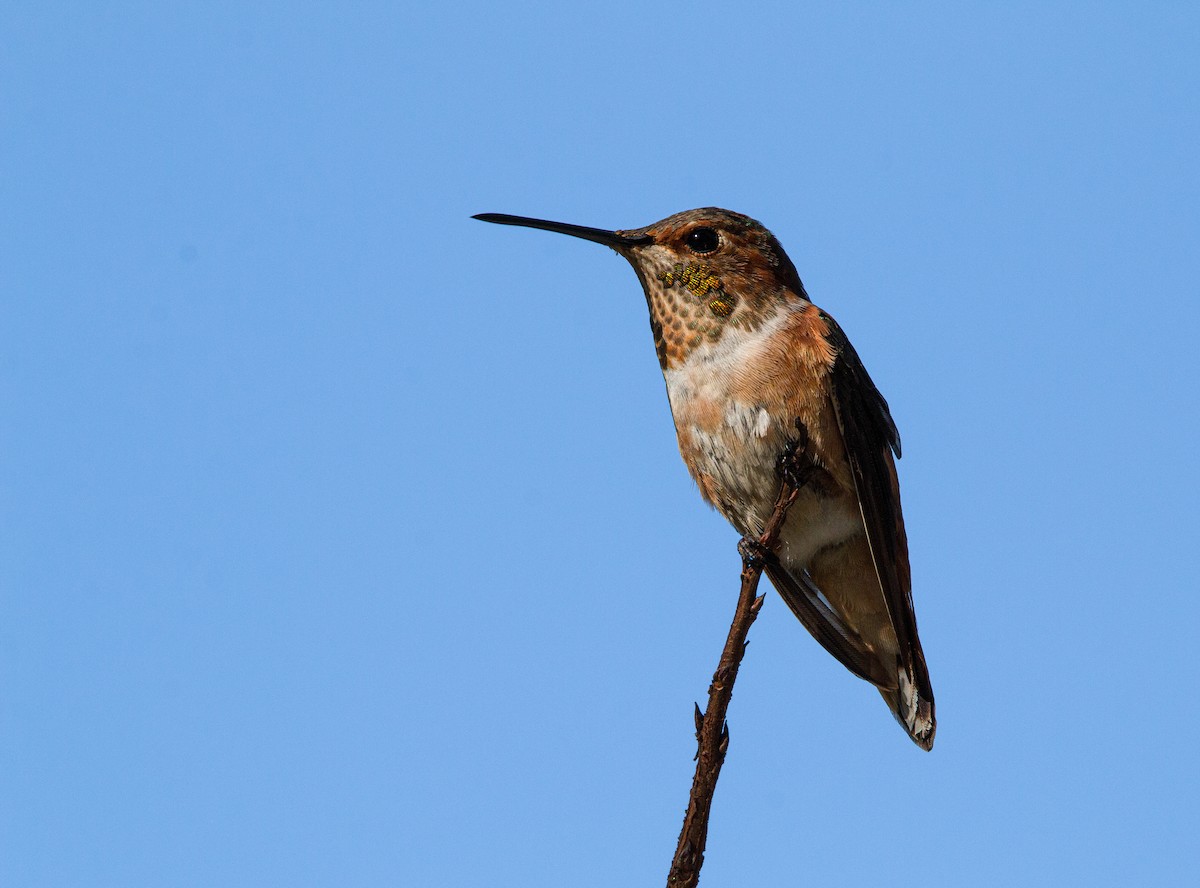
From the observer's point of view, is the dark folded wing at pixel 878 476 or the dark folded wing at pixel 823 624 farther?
the dark folded wing at pixel 823 624

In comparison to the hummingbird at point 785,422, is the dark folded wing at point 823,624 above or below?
below

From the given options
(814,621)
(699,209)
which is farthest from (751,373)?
(814,621)

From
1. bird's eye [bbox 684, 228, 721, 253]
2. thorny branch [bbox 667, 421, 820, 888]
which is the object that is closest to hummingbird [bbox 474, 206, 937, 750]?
bird's eye [bbox 684, 228, 721, 253]

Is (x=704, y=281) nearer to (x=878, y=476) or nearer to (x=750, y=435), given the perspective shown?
(x=750, y=435)

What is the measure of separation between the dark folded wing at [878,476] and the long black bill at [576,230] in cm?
91

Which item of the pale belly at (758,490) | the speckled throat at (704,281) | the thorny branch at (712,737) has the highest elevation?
the speckled throat at (704,281)

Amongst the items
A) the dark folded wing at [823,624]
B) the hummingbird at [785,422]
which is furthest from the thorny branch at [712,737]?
the dark folded wing at [823,624]

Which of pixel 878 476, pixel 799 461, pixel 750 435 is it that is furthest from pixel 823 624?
pixel 750 435

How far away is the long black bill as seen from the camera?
5246mm

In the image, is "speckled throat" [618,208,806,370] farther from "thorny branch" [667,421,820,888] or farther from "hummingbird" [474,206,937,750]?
"thorny branch" [667,421,820,888]

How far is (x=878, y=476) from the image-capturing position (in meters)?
5.25

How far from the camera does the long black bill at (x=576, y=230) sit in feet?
17.2

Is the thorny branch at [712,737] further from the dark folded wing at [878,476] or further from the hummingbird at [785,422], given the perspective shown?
the dark folded wing at [878,476]

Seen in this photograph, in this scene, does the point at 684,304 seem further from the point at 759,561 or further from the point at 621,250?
the point at 759,561
